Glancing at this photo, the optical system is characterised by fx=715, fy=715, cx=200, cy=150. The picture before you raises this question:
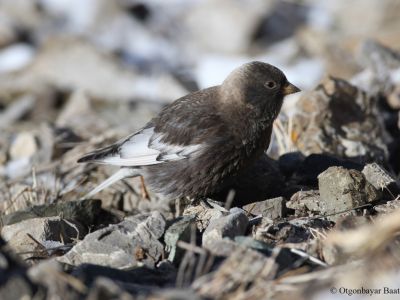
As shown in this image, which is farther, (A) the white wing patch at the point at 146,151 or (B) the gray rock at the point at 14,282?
(A) the white wing patch at the point at 146,151

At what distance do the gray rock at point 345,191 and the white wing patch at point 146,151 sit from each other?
3.91 ft

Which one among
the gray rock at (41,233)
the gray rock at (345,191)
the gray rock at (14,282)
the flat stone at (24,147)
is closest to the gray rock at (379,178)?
the gray rock at (345,191)

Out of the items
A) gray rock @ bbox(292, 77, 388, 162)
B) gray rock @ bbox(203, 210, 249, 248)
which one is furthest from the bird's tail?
gray rock @ bbox(203, 210, 249, 248)

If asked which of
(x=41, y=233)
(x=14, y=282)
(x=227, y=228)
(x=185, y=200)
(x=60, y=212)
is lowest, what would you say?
(x=14, y=282)

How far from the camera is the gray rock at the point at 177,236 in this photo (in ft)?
13.2

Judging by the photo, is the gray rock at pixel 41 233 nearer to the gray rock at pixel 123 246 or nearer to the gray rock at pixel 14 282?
the gray rock at pixel 123 246

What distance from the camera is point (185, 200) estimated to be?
5949mm

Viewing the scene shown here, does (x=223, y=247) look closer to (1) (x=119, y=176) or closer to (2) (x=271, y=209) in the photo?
(2) (x=271, y=209)

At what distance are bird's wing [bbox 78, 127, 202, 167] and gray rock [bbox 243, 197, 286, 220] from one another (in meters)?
0.78

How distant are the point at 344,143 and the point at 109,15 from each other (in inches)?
236

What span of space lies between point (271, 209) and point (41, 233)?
157 cm

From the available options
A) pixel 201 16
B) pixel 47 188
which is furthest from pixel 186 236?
pixel 201 16

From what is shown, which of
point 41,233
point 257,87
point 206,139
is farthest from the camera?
point 257,87

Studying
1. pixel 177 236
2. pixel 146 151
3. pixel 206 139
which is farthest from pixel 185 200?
pixel 177 236
